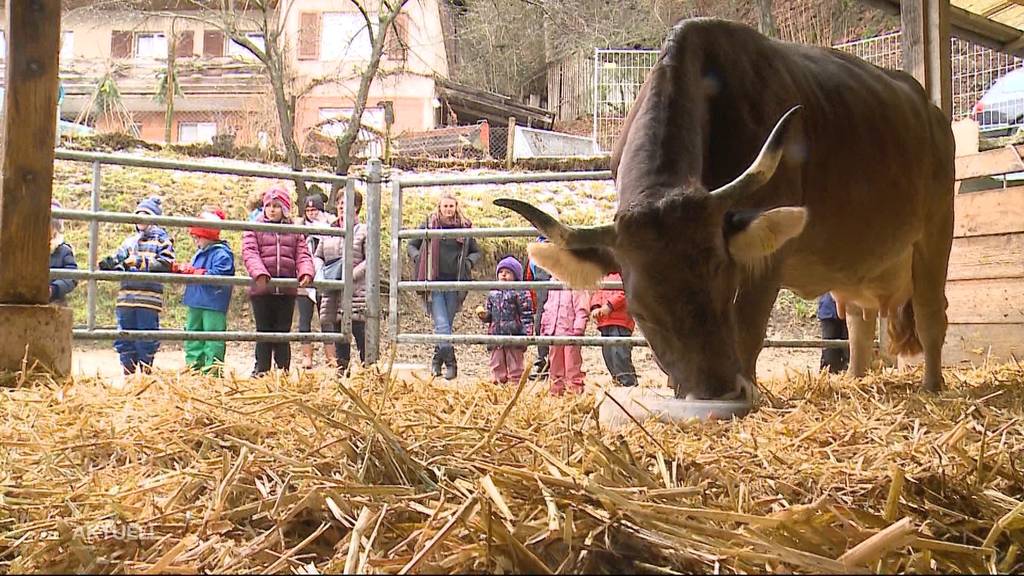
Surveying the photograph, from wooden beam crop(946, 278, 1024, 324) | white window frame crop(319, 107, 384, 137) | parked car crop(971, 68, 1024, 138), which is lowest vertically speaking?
wooden beam crop(946, 278, 1024, 324)

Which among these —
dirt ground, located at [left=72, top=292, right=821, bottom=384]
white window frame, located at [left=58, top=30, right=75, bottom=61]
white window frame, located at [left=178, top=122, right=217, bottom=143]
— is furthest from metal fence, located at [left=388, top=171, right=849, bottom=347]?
white window frame, located at [left=58, top=30, right=75, bottom=61]

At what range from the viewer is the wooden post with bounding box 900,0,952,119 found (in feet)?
19.5

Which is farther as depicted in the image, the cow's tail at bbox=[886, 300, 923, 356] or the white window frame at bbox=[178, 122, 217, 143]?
the white window frame at bbox=[178, 122, 217, 143]

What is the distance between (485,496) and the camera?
1.40m

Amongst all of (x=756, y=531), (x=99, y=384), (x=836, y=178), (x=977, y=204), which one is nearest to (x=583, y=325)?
(x=836, y=178)

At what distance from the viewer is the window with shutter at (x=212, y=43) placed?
908 inches

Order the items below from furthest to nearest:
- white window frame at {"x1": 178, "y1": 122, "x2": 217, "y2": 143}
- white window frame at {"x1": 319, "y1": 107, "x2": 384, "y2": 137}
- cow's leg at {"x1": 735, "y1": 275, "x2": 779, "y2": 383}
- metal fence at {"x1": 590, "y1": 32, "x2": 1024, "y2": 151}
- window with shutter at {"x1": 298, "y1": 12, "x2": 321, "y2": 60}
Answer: white window frame at {"x1": 178, "y1": 122, "x2": 217, "y2": 143} → window with shutter at {"x1": 298, "y1": 12, "x2": 321, "y2": 60} → white window frame at {"x1": 319, "y1": 107, "x2": 384, "y2": 137} → metal fence at {"x1": 590, "y1": 32, "x2": 1024, "y2": 151} → cow's leg at {"x1": 735, "y1": 275, "x2": 779, "y2": 383}

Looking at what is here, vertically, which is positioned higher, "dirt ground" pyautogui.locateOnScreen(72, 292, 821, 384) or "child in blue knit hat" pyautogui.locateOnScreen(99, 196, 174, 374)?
"child in blue knit hat" pyautogui.locateOnScreen(99, 196, 174, 374)

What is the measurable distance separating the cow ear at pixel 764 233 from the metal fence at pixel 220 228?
309cm

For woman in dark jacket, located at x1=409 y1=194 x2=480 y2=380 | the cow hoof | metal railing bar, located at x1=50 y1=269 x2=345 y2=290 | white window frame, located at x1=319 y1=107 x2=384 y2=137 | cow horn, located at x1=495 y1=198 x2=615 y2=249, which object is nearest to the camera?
the cow hoof

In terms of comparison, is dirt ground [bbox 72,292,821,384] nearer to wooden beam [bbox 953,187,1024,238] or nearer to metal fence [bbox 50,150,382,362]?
wooden beam [bbox 953,187,1024,238]

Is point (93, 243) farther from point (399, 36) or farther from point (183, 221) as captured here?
point (399, 36)

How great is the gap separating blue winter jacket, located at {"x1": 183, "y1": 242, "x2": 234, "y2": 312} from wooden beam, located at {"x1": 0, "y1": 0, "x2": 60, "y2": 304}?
2.67 meters

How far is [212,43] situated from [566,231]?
23.0 m
